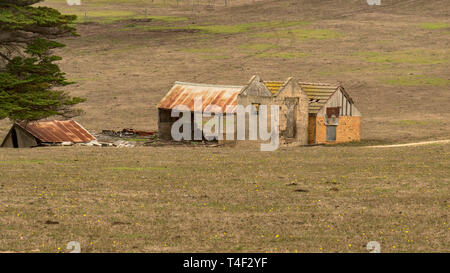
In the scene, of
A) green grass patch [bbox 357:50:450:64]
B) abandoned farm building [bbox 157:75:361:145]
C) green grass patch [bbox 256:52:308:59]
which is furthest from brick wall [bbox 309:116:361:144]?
green grass patch [bbox 256:52:308:59]

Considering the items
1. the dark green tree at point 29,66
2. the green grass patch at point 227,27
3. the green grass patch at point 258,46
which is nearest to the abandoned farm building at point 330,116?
the dark green tree at point 29,66

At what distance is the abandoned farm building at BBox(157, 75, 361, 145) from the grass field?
253 cm

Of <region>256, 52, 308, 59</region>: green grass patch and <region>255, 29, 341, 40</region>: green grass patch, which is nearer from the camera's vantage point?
<region>256, 52, 308, 59</region>: green grass patch

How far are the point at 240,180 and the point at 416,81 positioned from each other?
61.7 m

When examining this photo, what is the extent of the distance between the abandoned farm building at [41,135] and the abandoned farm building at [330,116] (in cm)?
1570

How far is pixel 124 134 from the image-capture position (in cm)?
5706

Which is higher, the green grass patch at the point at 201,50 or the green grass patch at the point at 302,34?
the green grass patch at the point at 302,34

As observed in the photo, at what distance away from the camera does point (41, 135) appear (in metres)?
46.0

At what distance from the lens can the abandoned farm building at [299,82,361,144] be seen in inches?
1944

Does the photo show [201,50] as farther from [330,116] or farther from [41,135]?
[41,135]

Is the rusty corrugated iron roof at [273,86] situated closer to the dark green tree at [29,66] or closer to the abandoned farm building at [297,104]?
the abandoned farm building at [297,104]

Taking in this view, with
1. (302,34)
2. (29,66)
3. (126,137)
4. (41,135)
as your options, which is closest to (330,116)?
(126,137)

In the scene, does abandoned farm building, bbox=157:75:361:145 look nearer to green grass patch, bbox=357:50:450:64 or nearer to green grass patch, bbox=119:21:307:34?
green grass patch, bbox=357:50:450:64

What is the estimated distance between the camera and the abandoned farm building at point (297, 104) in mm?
47375
